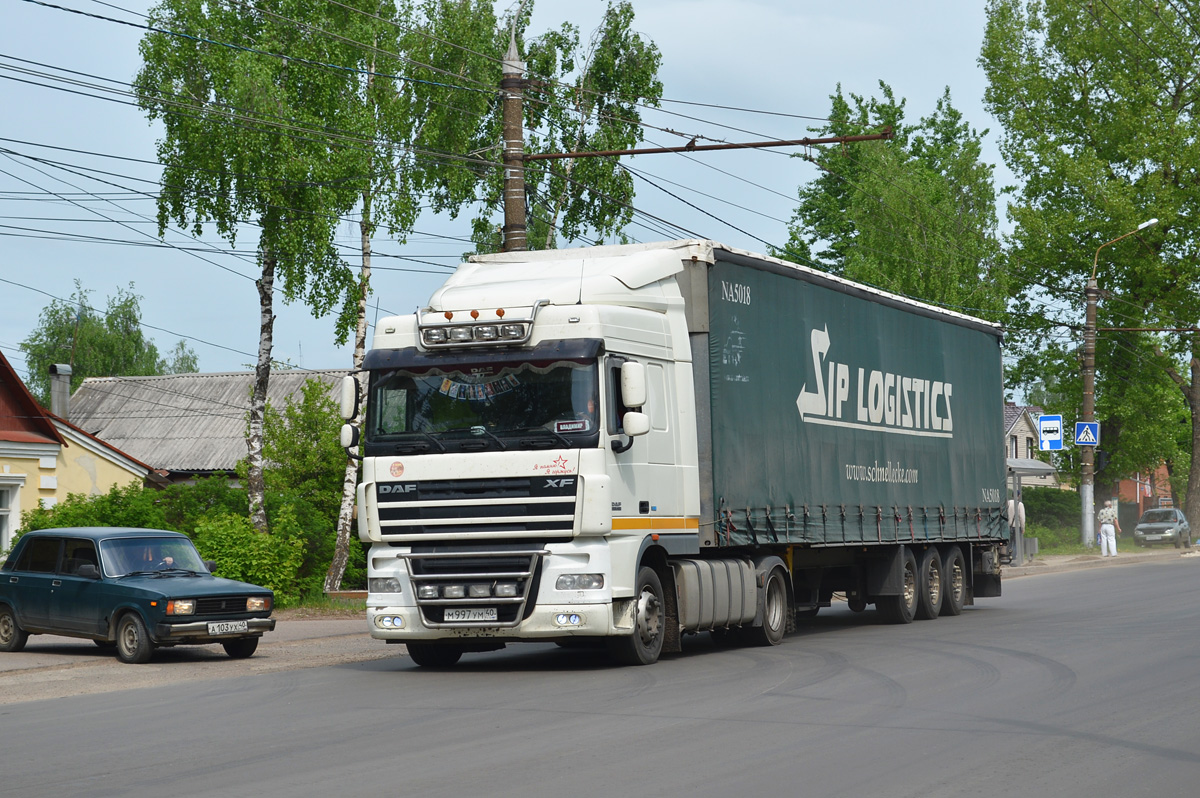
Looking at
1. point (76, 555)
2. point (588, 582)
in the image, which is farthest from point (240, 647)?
point (588, 582)

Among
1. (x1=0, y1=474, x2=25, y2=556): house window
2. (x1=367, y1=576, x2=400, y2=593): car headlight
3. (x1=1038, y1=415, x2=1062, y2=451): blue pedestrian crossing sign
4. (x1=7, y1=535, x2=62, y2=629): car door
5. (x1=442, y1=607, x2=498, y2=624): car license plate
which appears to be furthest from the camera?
(x1=1038, y1=415, x2=1062, y2=451): blue pedestrian crossing sign

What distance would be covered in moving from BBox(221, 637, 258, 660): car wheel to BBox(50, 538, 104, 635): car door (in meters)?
1.57

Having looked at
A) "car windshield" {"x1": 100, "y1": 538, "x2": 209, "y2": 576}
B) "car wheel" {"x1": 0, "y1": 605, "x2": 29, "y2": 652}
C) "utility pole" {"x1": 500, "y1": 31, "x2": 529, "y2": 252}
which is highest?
"utility pole" {"x1": 500, "y1": 31, "x2": 529, "y2": 252}

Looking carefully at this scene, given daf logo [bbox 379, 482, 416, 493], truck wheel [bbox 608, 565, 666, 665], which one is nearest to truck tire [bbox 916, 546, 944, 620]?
truck wheel [bbox 608, 565, 666, 665]

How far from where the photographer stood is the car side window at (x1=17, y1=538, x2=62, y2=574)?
58.6ft

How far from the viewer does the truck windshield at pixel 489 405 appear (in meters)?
13.8

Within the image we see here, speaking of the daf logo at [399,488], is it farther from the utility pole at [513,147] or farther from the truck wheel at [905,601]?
the truck wheel at [905,601]

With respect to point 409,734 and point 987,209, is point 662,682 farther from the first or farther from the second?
point 987,209

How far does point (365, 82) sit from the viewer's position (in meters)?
30.0

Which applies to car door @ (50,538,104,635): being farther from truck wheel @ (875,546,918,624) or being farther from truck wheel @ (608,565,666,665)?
truck wheel @ (875,546,918,624)

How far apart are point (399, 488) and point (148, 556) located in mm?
5141

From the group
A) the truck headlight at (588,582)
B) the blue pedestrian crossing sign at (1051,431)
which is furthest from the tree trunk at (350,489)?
the blue pedestrian crossing sign at (1051,431)

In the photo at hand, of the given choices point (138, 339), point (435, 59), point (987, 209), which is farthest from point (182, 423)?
point (987, 209)

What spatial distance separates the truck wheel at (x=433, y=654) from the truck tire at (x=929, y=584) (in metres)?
8.54
